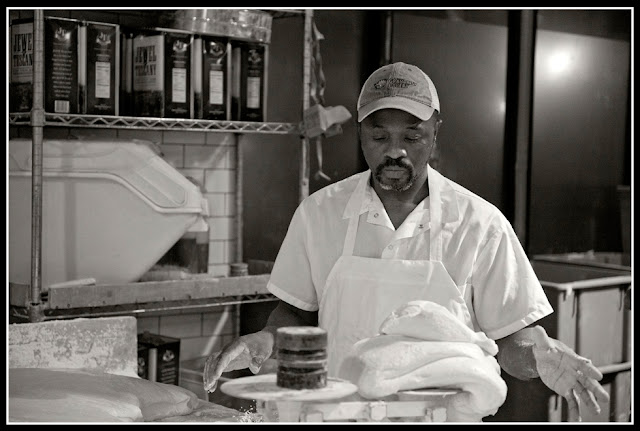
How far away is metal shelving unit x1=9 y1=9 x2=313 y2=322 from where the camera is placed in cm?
330

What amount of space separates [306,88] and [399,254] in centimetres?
169

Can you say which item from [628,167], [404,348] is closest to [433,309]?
[404,348]

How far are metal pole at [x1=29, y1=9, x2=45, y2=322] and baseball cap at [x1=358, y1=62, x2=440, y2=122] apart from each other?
1.49 m

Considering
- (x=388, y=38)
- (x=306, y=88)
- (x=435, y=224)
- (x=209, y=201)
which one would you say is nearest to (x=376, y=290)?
(x=435, y=224)

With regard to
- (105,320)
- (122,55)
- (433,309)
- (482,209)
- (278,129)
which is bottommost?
(105,320)

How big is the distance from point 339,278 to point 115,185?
4.48 ft

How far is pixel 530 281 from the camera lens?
2.31 m

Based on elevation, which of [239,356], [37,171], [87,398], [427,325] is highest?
[37,171]

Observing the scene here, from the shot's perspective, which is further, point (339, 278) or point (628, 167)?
point (628, 167)

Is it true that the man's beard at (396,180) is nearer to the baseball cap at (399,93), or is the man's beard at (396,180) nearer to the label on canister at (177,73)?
the baseball cap at (399,93)

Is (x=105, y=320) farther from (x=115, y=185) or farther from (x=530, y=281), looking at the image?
(x=530, y=281)

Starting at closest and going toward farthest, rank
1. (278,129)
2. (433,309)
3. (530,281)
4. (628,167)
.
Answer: (433,309) < (530,281) < (278,129) < (628,167)

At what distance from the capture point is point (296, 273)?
252cm

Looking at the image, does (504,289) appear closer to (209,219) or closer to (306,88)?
(306,88)
